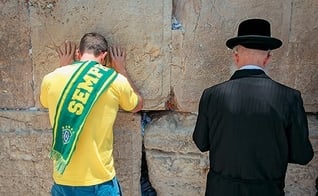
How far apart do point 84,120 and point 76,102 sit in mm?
122

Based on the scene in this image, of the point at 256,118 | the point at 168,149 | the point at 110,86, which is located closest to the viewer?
the point at 256,118

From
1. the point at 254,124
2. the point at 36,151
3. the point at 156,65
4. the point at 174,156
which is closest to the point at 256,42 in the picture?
the point at 254,124

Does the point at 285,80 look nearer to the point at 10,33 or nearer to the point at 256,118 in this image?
the point at 256,118

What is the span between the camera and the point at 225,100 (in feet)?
8.64

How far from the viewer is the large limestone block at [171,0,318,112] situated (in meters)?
3.25

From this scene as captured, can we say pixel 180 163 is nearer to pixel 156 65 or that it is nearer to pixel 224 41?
pixel 156 65

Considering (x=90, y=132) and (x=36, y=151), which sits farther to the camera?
(x=36, y=151)

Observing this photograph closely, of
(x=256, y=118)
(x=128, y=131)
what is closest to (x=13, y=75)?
(x=128, y=131)

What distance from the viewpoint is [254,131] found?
2.61 m

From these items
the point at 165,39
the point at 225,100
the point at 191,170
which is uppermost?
the point at 165,39

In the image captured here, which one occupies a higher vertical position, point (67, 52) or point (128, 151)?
point (67, 52)

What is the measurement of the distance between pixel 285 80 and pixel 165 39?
3.11ft

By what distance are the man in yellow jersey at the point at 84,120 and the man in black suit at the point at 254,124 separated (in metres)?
0.62

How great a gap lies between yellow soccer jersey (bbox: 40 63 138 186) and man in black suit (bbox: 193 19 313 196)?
0.59 m
